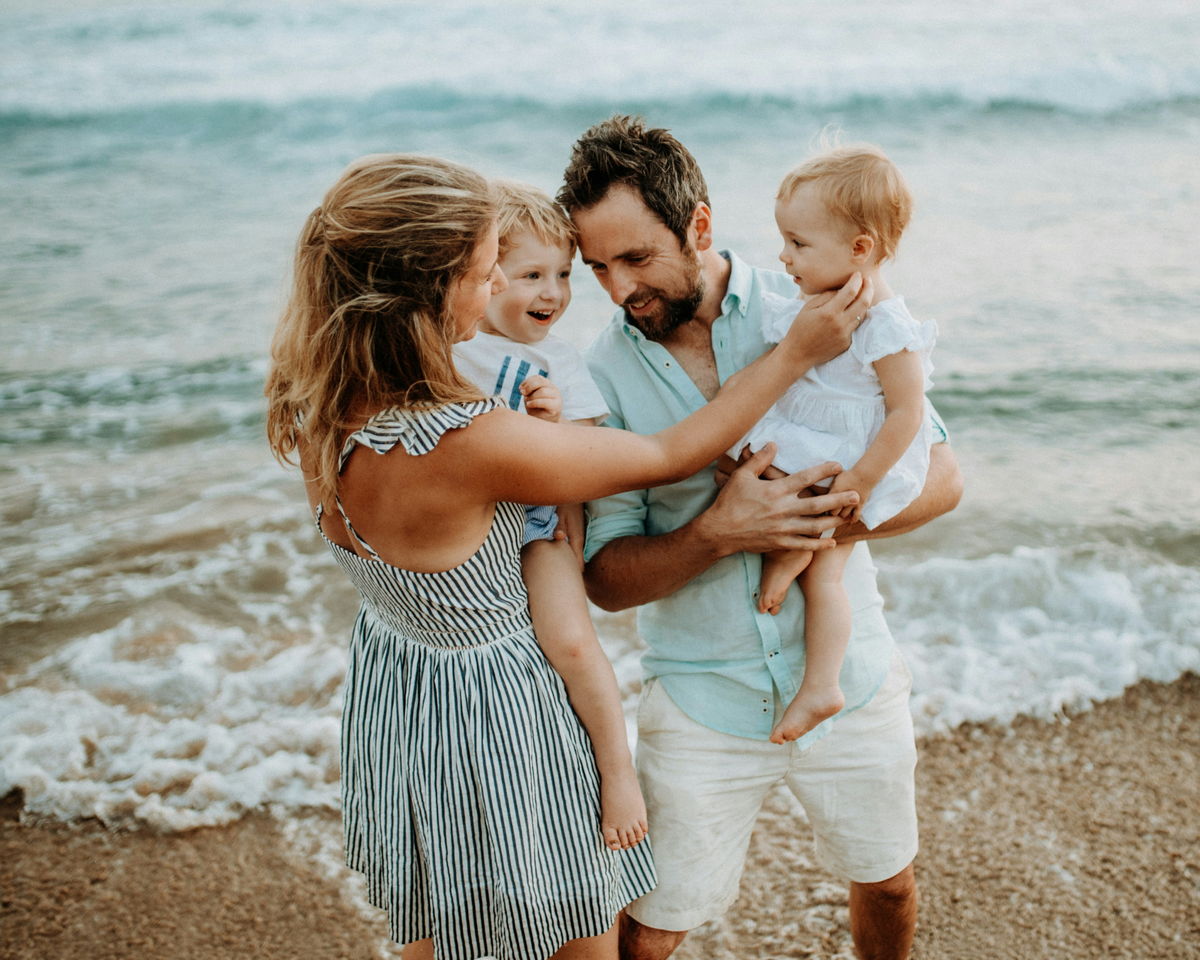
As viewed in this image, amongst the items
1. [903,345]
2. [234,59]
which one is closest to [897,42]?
[234,59]

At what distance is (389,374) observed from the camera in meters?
1.75

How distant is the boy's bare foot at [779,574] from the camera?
2248mm

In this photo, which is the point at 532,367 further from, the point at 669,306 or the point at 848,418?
the point at 848,418

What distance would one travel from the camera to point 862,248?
2189 mm

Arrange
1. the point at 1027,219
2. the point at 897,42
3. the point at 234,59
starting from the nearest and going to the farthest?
1. the point at 1027,219
2. the point at 897,42
3. the point at 234,59

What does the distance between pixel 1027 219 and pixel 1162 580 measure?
6.36m

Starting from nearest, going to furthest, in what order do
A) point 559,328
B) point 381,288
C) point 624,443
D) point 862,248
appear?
point 381,288
point 624,443
point 862,248
point 559,328

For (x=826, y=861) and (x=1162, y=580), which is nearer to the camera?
(x=826, y=861)

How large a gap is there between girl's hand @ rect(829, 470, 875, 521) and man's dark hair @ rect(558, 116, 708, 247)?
2.33ft

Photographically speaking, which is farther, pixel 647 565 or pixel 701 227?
pixel 701 227

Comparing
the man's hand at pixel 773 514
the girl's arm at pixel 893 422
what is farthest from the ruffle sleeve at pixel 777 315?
the man's hand at pixel 773 514

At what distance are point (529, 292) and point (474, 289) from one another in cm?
46

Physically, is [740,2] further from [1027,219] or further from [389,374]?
[389,374]

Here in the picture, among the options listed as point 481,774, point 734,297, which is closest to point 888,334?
point 734,297
